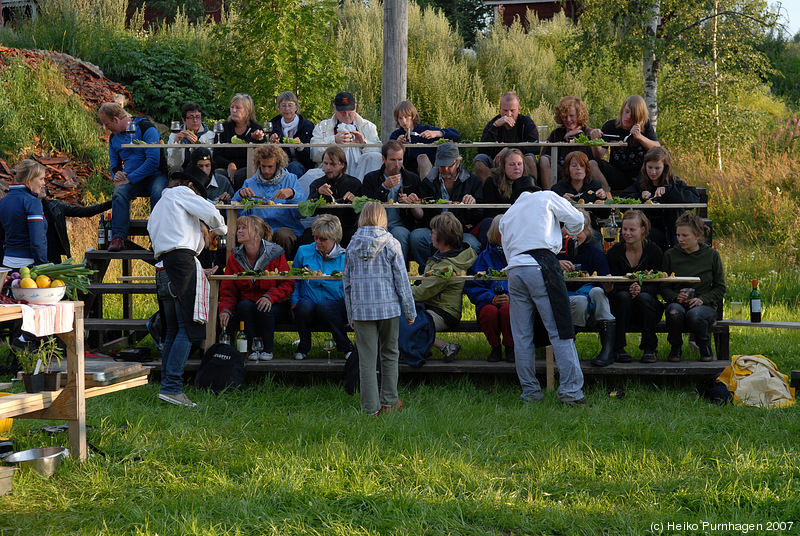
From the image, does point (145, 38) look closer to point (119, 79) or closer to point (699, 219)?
point (119, 79)

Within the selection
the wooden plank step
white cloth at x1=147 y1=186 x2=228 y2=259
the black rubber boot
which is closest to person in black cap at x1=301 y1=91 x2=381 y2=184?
the wooden plank step

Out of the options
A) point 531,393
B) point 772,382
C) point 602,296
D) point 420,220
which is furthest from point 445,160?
point 772,382

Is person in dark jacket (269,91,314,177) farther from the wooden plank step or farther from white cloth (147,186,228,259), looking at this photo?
white cloth (147,186,228,259)

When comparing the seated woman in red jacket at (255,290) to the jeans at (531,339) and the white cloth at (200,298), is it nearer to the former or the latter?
the white cloth at (200,298)

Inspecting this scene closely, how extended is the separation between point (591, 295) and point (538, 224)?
1.01 m

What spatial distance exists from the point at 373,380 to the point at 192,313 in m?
1.57

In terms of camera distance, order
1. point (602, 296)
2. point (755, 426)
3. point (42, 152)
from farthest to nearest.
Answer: point (42, 152) → point (602, 296) → point (755, 426)

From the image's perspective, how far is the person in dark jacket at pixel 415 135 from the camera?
8.24 metres

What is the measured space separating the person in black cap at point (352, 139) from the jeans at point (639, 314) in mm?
3012

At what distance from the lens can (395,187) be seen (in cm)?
779

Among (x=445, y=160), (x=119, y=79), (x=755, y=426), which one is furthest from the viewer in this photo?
(x=119, y=79)

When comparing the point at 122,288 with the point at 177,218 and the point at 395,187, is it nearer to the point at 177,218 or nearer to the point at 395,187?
the point at 177,218

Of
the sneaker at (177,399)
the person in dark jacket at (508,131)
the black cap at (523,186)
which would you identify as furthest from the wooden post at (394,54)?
the sneaker at (177,399)

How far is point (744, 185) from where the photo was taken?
1394 centimetres
